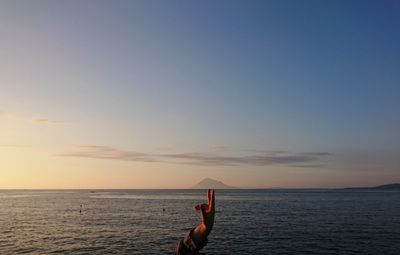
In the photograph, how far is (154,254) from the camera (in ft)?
129

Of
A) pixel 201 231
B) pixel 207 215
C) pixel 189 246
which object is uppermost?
pixel 207 215

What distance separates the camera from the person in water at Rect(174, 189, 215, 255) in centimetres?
839

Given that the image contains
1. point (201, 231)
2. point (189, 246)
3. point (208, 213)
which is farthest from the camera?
point (189, 246)

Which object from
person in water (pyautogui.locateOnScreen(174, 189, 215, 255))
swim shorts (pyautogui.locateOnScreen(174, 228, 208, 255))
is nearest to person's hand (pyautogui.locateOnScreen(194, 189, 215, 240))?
person in water (pyautogui.locateOnScreen(174, 189, 215, 255))

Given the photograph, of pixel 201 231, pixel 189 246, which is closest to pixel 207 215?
pixel 201 231

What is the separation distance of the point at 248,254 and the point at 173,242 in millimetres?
10936

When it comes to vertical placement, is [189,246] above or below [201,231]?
below

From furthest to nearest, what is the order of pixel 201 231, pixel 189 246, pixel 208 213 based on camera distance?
pixel 189 246, pixel 201 231, pixel 208 213

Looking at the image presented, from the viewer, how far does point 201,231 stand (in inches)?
344

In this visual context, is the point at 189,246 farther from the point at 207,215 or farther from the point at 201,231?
the point at 207,215

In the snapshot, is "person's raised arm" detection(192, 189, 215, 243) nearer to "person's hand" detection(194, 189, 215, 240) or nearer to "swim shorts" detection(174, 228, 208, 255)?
"person's hand" detection(194, 189, 215, 240)

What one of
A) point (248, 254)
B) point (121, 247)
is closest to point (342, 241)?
point (248, 254)

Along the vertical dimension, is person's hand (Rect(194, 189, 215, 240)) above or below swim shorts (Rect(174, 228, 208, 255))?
above

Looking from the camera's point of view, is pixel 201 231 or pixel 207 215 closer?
pixel 207 215
